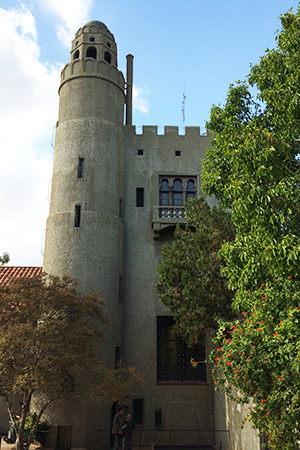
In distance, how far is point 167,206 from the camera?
797 inches

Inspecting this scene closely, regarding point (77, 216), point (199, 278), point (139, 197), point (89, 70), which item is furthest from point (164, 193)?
point (89, 70)

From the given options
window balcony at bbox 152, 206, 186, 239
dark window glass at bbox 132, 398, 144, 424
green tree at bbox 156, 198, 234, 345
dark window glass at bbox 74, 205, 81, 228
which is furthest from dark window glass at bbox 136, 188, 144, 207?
dark window glass at bbox 132, 398, 144, 424

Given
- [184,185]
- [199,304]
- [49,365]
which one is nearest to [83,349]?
[49,365]

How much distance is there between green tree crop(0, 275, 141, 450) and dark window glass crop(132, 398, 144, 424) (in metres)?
3.48

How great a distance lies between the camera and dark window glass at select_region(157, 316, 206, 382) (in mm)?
18562

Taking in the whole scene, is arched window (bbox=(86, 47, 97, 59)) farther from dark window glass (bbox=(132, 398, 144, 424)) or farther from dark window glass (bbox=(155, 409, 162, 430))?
dark window glass (bbox=(155, 409, 162, 430))

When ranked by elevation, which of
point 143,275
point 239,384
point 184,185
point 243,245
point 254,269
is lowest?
point 239,384

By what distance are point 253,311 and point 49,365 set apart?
693 cm

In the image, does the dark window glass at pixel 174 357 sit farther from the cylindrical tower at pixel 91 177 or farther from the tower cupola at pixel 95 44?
the tower cupola at pixel 95 44

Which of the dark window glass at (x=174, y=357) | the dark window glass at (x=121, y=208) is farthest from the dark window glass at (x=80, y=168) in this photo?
the dark window glass at (x=174, y=357)

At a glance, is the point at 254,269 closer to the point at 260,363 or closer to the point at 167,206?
the point at 260,363

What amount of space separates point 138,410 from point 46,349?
7.78 m

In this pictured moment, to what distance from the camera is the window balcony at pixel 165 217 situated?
781 inches

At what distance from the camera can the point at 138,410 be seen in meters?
17.9
